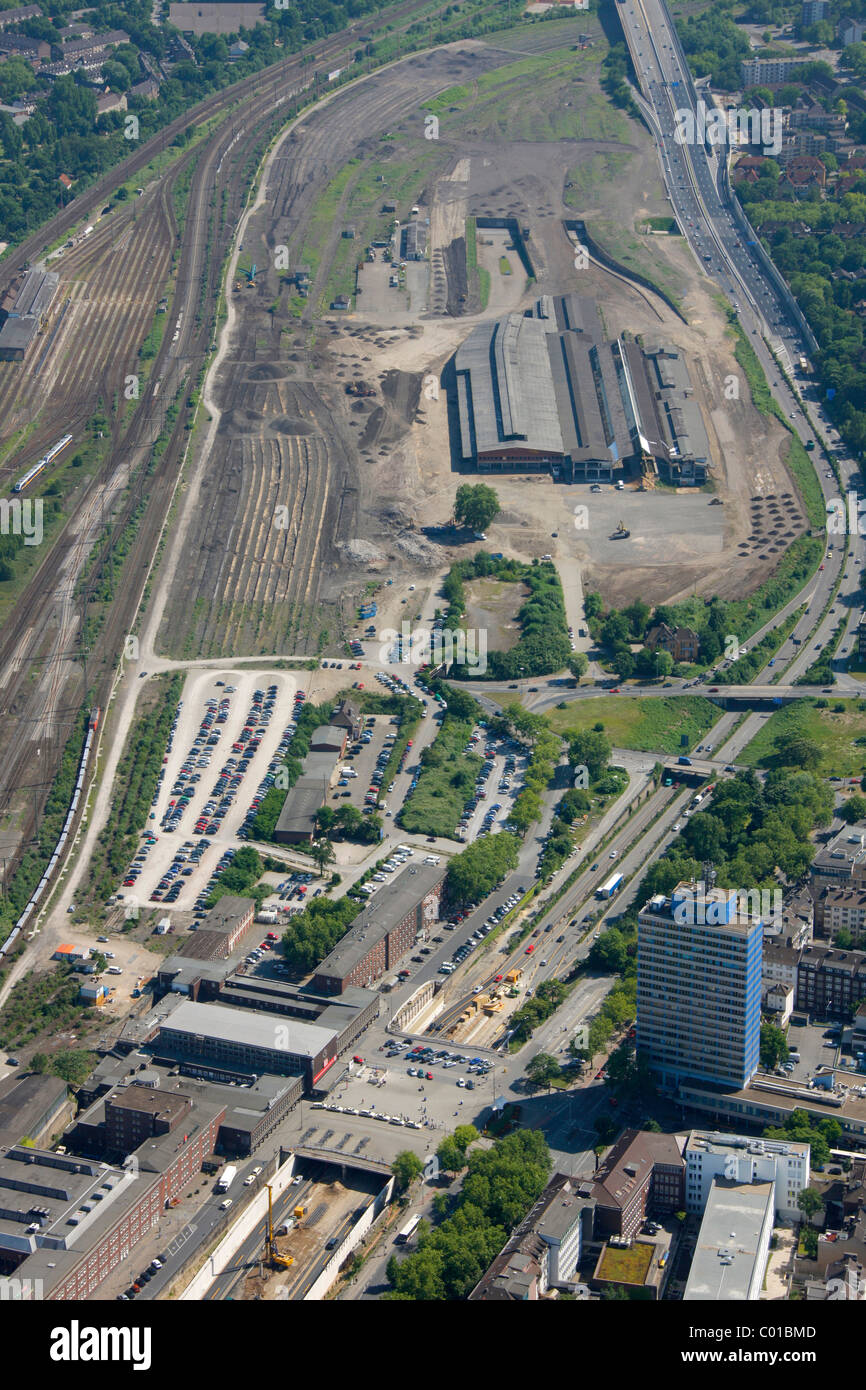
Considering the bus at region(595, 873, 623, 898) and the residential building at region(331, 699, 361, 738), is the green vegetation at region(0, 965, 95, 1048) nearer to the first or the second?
the bus at region(595, 873, 623, 898)

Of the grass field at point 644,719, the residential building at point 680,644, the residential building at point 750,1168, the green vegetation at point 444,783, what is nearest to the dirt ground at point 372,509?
the residential building at point 680,644

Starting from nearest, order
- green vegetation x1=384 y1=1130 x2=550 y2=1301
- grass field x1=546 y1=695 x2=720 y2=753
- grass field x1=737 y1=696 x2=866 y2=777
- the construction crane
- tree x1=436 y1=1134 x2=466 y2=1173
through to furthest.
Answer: green vegetation x1=384 y1=1130 x2=550 y2=1301
the construction crane
tree x1=436 y1=1134 x2=466 y2=1173
grass field x1=737 y1=696 x2=866 y2=777
grass field x1=546 y1=695 x2=720 y2=753

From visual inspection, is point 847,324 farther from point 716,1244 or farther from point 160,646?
point 716,1244

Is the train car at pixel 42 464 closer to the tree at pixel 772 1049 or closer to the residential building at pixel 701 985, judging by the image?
the residential building at pixel 701 985

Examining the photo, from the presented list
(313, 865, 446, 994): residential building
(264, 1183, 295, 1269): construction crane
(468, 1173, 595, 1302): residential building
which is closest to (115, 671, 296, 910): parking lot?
(313, 865, 446, 994): residential building

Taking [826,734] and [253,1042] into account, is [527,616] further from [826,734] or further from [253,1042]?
[253,1042]

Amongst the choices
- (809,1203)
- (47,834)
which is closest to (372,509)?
(47,834)

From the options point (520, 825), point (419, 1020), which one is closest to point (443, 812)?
point (520, 825)
